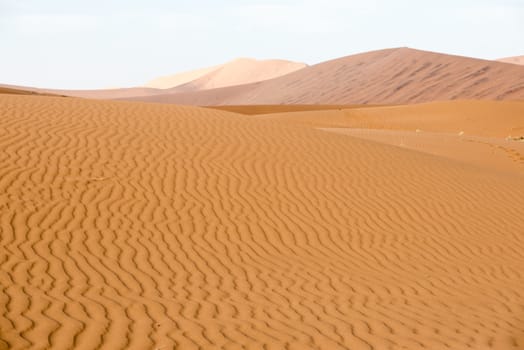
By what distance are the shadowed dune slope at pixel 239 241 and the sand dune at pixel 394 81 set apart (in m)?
47.8

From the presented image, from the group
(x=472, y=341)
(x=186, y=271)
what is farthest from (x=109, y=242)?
(x=472, y=341)

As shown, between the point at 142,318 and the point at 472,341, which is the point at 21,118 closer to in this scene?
the point at 142,318

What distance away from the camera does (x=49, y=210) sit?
32.5 ft

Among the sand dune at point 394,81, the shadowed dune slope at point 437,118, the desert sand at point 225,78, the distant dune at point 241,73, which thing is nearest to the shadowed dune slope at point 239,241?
the shadowed dune slope at point 437,118

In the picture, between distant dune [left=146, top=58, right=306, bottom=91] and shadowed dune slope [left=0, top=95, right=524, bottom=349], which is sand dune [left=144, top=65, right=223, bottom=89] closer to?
distant dune [left=146, top=58, right=306, bottom=91]

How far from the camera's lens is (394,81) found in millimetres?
71125

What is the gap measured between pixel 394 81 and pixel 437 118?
106 ft

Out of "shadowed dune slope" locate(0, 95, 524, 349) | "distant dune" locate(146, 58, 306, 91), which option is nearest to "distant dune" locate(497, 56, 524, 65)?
"distant dune" locate(146, 58, 306, 91)

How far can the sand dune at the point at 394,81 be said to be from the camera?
2520 inches

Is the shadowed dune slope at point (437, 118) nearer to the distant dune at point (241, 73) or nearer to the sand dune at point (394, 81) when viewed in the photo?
the sand dune at point (394, 81)

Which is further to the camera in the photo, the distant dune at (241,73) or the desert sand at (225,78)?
the distant dune at (241,73)

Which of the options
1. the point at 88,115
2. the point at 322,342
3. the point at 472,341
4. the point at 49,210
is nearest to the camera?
the point at 322,342

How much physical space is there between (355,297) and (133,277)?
2082 millimetres

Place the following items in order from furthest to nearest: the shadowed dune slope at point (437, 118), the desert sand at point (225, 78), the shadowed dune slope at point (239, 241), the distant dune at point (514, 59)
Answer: the distant dune at point (514, 59) < the desert sand at point (225, 78) < the shadowed dune slope at point (437, 118) < the shadowed dune slope at point (239, 241)
